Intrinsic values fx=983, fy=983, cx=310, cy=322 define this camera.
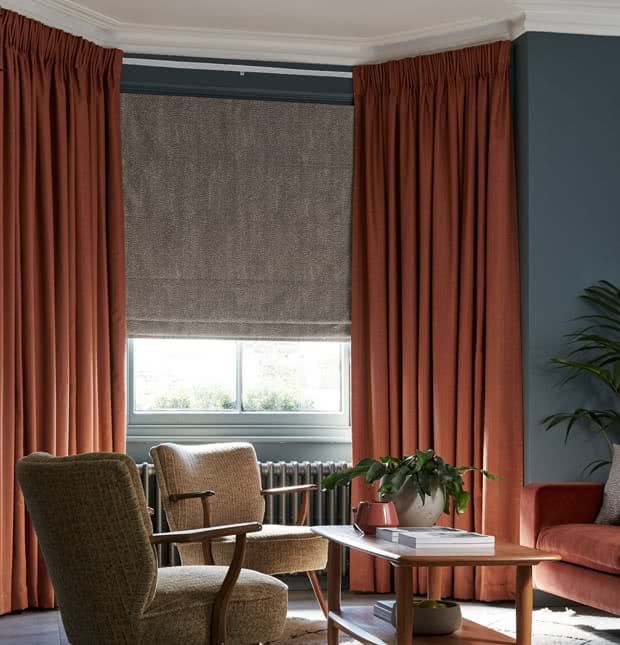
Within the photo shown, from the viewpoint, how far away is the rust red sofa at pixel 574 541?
3.97m

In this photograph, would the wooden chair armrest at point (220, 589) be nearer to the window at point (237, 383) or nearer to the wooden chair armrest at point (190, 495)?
the wooden chair armrest at point (190, 495)

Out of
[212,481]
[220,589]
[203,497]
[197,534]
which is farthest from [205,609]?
[212,481]

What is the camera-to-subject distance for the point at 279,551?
4.41m

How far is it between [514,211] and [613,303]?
720 millimetres

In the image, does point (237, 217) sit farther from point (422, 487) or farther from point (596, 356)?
point (422, 487)

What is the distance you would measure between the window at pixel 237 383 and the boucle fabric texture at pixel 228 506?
83 centimetres

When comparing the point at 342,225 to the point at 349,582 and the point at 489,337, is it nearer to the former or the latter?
the point at 489,337

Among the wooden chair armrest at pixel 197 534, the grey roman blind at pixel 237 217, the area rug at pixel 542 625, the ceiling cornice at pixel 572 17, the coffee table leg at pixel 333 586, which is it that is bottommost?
the area rug at pixel 542 625

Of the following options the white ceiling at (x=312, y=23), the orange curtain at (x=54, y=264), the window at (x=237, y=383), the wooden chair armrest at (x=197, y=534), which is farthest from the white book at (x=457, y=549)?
the white ceiling at (x=312, y=23)

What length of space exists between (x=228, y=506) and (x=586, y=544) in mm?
1703

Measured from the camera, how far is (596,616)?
4824 millimetres

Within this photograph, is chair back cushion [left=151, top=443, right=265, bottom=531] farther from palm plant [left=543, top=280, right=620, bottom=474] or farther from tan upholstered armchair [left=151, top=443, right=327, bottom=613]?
palm plant [left=543, top=280, right=620, bottom=474]

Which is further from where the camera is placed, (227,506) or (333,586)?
(227,506)

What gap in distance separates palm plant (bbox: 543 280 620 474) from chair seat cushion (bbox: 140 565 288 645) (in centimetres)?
229
